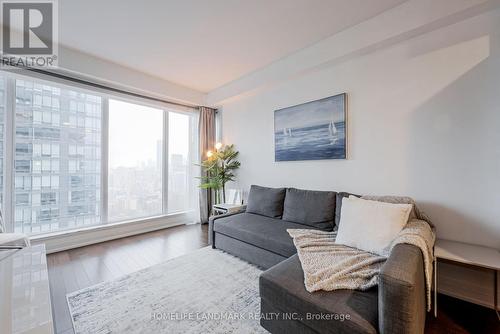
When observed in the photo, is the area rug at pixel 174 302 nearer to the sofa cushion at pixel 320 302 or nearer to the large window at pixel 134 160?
the sofa cushion at pixel 320 302

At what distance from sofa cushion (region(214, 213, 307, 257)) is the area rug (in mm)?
330

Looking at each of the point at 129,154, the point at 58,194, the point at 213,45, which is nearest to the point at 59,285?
the point at 58,194

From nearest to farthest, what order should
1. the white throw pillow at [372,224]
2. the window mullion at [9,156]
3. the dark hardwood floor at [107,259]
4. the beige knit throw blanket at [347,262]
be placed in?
the beige knit throw blanket at [347,262] < the white throw pillow at [372,224] < the dark hardwood floor at [107,259] < the window mullion at [9,156]

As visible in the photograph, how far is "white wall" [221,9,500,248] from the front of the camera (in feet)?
5.64

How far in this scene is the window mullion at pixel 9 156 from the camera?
8.12ft

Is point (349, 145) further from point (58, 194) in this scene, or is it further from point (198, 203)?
point (58, 194)

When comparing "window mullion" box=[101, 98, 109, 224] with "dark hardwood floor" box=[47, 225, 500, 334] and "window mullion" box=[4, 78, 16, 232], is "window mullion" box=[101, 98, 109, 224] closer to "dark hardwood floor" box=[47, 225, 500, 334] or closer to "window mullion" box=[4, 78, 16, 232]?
"dark hardwood floor" box=[47, 225, 500, 334]

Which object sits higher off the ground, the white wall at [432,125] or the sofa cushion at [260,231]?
the white wall at [432,125]

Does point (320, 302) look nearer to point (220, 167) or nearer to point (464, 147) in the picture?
point (464, 147)

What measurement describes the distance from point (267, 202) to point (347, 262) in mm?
1504

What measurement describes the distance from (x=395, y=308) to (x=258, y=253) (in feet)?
4.71

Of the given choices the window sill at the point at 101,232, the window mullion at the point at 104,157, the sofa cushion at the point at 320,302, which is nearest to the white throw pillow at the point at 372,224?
the sofa cushion at the point at 320,302

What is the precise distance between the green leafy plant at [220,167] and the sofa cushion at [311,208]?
1515 millimetres

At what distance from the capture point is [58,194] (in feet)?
9.50
